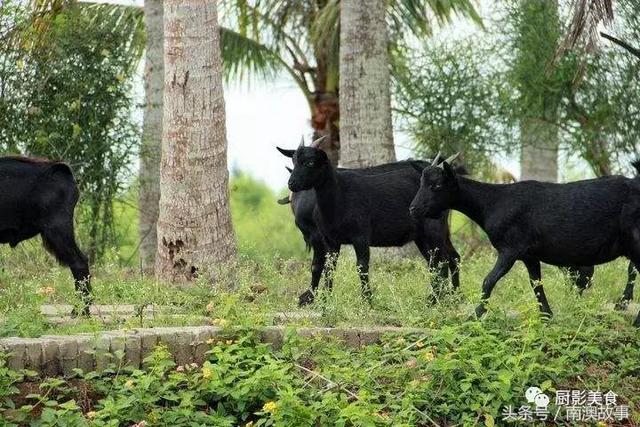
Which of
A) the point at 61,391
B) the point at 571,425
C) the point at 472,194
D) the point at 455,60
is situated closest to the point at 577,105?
the point at 455,60

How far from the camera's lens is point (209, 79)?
1366 centimetres

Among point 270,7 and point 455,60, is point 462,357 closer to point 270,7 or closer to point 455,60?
point 455,60

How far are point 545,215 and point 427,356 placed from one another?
242cm

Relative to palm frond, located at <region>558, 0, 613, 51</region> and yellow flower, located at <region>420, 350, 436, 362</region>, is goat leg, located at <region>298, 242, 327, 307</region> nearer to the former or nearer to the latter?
yellow flower, located at <region>420, 350, 436, 362</region>

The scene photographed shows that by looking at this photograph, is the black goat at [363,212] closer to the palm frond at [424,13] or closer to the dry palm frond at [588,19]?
the dry palm frond at [588,19]

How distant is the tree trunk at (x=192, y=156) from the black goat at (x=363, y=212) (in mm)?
1074

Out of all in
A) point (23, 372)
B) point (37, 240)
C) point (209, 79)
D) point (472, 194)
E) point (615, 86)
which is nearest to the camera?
point (23, 372)

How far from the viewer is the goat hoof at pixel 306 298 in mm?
12359

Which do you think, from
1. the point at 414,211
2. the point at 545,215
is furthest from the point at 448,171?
the point at 545,215

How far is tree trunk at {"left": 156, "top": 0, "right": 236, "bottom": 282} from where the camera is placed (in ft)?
44.4

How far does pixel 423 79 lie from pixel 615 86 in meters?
3.19

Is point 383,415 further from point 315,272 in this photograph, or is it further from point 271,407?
point 315,272

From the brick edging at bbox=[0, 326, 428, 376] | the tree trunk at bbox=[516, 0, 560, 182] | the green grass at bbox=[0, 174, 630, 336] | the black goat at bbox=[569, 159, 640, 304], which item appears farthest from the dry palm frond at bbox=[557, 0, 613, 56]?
the brick edging at bbox=[0, 326, 428, 376]

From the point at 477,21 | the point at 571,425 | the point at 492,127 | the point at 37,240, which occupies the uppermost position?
the point at 477,21
